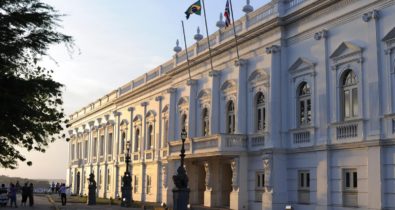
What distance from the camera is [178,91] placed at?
43719mm

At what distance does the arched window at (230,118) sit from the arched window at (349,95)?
9937 mm

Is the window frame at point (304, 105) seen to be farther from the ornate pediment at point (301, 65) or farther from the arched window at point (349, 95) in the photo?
the arched window at point (349, 95)

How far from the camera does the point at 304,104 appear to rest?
29844mm

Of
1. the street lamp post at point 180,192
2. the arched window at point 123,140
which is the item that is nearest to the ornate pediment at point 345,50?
the street lamp post at point 180,192

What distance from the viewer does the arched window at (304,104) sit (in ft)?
96.6

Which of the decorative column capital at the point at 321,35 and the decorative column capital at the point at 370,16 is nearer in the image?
the decorative column capital at the point at 370,16

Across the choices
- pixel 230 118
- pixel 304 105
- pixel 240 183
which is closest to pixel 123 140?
pixel 230 118

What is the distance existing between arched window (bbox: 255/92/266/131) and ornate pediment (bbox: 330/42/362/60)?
Answer: 6.48m

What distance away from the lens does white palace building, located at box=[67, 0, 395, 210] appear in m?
24.7

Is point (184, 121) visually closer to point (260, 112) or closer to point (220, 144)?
point (220, 144)

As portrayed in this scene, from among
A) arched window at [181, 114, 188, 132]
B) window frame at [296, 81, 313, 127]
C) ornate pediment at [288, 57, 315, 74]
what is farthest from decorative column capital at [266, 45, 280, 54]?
arched window at [181, 114, 188, 132]

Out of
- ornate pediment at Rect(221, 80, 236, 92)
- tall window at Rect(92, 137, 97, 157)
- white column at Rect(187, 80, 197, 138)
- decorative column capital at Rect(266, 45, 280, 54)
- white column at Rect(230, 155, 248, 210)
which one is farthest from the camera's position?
tall window at Rect(92, 137, 97, 157)

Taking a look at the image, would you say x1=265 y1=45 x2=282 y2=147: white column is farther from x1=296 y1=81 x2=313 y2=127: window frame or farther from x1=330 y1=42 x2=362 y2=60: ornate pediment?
x1=330 y1=42 x2=362 y2=60: ornate pediment

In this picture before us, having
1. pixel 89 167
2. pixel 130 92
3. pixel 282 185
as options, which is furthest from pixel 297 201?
pixel 89 167
